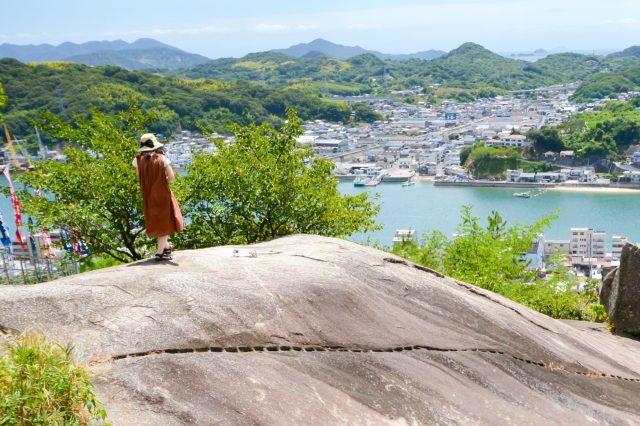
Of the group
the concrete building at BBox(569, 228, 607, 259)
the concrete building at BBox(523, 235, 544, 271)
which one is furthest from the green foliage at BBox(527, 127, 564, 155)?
the concrete building at BBox(523, 235, 544, 271)

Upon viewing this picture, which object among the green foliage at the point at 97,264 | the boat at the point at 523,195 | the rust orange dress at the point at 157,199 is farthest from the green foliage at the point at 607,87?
the rust orange dress at the point at 157,199

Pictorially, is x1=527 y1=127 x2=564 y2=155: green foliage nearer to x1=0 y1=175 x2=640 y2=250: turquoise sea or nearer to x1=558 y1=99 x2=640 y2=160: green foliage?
x1=558 y1=99 x2=640 y2=160: green foliage

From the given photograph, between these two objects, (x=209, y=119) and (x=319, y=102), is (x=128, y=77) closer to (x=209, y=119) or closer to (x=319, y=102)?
(x=209, y=119)

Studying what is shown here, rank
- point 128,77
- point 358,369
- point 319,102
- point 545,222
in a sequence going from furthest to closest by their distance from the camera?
1. point 319,102
2. point 128,77
3. point 545,222
4. point 358,369

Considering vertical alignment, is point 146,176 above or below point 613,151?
above

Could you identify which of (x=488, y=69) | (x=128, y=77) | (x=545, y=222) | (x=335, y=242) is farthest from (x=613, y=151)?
(x=488, y=69)

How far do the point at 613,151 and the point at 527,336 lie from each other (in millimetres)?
75324

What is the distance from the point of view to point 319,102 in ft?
349

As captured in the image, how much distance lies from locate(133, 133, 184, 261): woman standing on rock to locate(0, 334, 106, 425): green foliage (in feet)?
7.18

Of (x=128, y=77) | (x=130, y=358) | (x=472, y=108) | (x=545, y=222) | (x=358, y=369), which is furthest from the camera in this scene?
(x=472, y=108)

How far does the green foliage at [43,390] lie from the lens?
3084mm

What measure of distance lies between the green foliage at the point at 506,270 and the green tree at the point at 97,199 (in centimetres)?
441

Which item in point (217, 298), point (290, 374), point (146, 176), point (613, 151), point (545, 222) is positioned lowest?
point (613, 151)

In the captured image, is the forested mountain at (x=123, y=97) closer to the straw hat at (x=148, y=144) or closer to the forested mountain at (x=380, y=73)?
the forested mountain at (x=380, y=73)
